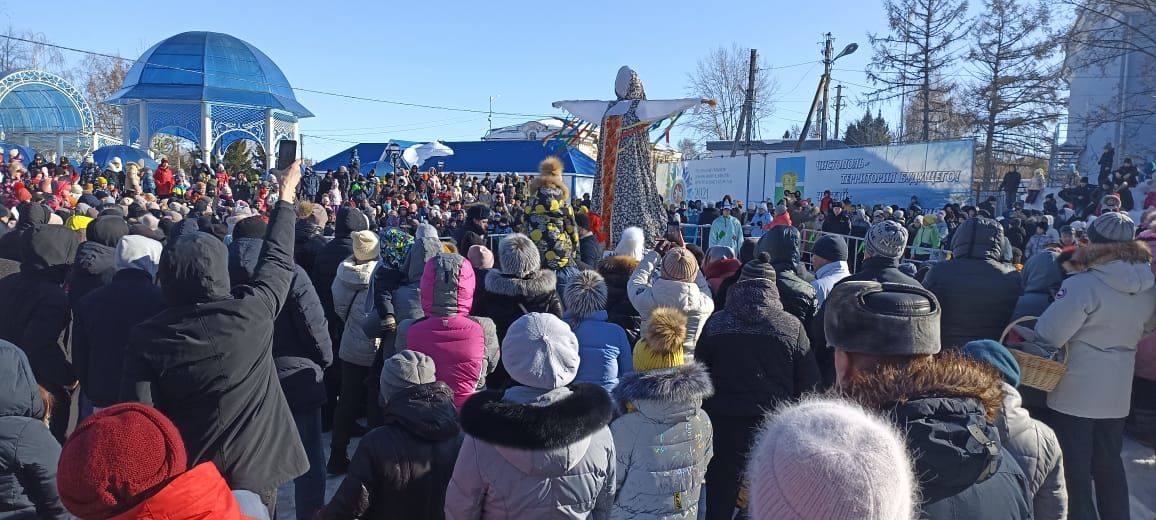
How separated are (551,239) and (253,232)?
319 cm

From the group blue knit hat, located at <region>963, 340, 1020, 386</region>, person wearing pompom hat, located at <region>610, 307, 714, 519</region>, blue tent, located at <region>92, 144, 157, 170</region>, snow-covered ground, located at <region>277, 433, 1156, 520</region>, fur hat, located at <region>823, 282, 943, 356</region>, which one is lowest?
snow-covered ground, located at <region>277, 433, 1156, 520</region>

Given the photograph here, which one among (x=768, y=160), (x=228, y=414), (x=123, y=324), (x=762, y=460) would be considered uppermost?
(x=768, y=160)

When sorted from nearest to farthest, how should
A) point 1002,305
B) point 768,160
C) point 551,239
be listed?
point 1002,305 < point 551,239 < point 768,160

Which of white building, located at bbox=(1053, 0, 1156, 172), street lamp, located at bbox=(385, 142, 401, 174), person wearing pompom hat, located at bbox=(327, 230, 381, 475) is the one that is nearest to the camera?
person wearing pompom hat, located at bbox=(327, 230, 381, 475)

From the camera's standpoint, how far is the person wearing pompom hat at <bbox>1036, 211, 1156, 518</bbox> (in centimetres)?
349

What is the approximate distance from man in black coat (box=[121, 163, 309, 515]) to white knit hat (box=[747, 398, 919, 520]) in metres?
2.31

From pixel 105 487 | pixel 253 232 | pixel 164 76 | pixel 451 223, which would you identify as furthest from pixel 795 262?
pixel 164 76

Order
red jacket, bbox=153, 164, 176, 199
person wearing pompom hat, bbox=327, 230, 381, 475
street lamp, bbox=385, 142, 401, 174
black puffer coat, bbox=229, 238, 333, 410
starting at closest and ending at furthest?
1. black puffer coat, bbox=229, 238, 333, 410
2. person wearing pompom hat, bbox=327, 230, 381, 475
3. red jacket, bbox=153, 164, 176, 199
4. street lamp, bbox=385, 142, 401, 174

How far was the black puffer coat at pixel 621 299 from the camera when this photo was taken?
16.2ft

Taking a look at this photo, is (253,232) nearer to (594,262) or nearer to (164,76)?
(594,262)

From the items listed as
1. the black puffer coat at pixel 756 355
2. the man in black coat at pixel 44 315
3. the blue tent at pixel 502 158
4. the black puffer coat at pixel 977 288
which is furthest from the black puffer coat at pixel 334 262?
the blue tent at pixel 502 158

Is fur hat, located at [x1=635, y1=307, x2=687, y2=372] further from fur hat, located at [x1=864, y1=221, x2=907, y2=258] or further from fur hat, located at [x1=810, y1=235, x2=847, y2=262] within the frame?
fur hat, located at [x1=810, y1=235, x2=847, y2=262]

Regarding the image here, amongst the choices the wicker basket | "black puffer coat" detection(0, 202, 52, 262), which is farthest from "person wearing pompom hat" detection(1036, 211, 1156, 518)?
"black puffer coat" detection(0, 202, 52, 262)

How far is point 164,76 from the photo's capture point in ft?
117
